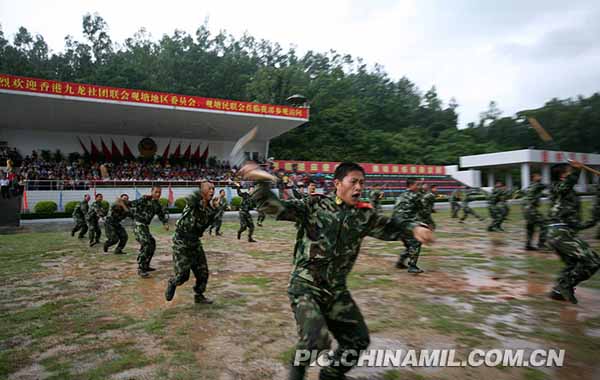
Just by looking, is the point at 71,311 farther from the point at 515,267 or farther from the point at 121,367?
the point at 515,267

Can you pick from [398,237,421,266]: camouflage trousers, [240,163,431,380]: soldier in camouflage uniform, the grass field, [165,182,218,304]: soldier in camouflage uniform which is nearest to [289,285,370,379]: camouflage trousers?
[240,163,431,380]: soldier in camouflage uniform

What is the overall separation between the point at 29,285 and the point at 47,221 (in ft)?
47.7

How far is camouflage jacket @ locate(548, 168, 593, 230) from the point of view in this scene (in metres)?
5.96

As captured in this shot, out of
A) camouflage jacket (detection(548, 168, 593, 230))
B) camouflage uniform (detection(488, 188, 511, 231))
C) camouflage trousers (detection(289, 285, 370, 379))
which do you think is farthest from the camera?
camouflage uniform (detection(488, 188, 511, 231))

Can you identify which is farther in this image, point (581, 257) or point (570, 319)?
point (581, 257)

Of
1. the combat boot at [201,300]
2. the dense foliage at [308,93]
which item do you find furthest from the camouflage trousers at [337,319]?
the dense foliage at [308,93]

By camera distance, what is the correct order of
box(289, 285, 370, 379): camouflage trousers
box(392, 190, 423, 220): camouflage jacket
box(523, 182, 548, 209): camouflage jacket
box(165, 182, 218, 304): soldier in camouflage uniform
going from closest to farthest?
box(289, 285, 370, 379): camouflage trousers < box(165, 182, 218, 304): soldier in camouflage uniform < box(392, 190, 423, 220): camouflage jacket < box(523, 182, 548, 209): camouflage jacket

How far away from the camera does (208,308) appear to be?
18.5ft

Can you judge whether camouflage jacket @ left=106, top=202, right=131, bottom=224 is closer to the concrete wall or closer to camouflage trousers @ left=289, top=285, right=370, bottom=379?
camouflage trousers @ left=289, top=285, right=370, bottom=379

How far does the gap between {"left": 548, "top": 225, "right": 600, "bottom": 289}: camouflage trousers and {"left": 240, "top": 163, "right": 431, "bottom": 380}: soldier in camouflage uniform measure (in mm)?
3837

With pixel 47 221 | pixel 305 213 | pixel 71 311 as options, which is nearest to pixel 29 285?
pixel 71 311

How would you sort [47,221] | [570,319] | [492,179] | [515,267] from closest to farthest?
1. [570,319]
2. [515,267]
3. [47,221]
4. [492,179]

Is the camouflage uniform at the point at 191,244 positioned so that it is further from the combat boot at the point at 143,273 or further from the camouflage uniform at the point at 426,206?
the camouflage uniform at the point at 426,206

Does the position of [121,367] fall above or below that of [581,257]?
below
